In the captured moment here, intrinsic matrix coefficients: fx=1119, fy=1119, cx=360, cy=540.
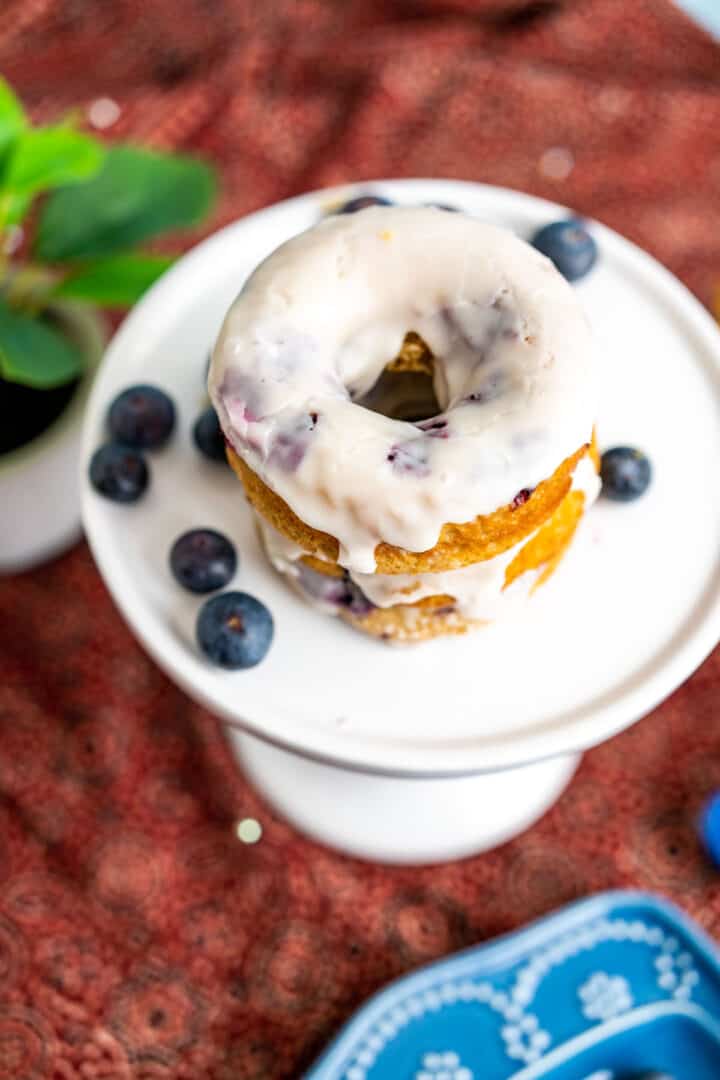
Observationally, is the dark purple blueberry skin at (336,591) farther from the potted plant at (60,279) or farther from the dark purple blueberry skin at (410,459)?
the potted plant at (60,279)

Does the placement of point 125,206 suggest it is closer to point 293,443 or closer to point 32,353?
point 32,353

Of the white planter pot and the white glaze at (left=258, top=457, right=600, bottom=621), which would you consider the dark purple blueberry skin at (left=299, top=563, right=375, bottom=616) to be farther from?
the white planter pot

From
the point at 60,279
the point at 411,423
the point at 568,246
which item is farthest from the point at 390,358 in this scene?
the point at 60,279

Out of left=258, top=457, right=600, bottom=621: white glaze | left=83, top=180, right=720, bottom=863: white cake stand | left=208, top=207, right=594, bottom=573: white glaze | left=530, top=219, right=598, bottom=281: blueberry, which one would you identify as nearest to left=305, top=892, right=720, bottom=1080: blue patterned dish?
left=83, top=180, right=720, bottom=863: white cake stand

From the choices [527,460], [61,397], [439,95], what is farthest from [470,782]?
[439,95]

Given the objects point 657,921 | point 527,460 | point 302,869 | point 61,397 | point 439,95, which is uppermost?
point 527,460

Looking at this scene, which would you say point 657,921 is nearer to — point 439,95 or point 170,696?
point 170,696

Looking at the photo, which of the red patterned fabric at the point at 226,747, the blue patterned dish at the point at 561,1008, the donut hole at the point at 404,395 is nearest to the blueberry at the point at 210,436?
the donut hole at the point at 404,395
